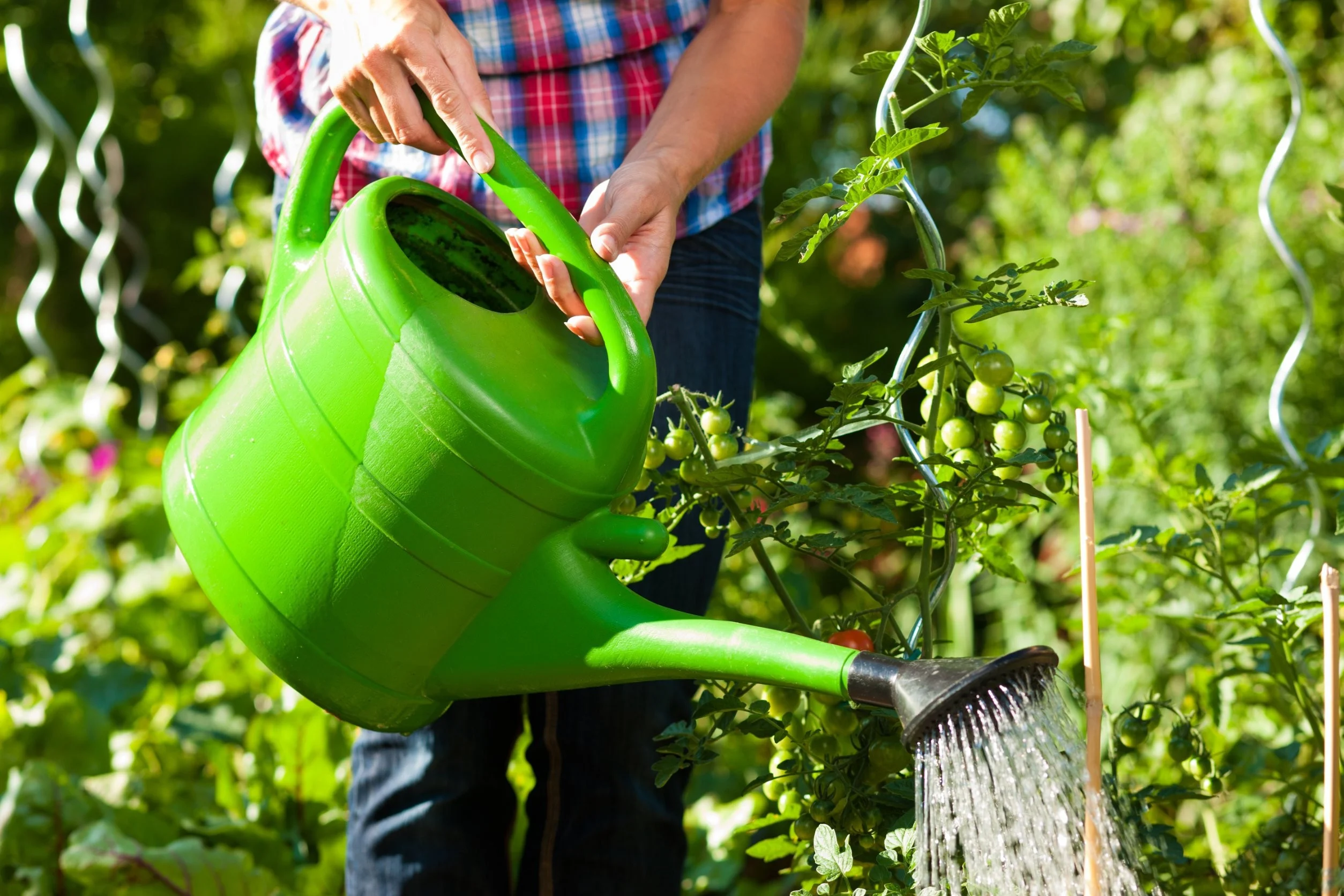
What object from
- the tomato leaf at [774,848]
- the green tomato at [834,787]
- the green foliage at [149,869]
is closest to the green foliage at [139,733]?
the green foliage at [149,869]

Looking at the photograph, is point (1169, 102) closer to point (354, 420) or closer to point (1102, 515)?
point (1102, 515)

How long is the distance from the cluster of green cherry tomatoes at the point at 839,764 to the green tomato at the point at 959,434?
0.15m

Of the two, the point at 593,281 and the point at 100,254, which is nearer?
the point at 593,281

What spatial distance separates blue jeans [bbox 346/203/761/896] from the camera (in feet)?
3.49

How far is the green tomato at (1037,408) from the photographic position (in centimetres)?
87

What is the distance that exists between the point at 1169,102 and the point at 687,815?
204cm

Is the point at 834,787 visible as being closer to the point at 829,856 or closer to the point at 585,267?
the point at 829,856

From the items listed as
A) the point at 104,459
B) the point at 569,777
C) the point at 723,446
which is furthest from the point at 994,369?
the point at 104,459

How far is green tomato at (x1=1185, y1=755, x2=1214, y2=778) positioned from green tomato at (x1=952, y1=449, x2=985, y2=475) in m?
0.28

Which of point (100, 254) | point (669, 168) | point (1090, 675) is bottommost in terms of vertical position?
point (1090, 675)

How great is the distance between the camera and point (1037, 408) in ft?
2.85

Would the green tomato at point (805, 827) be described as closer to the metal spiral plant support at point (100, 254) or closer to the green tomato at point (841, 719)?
the green tomato at point (841, 719)

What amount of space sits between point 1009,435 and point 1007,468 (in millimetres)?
62

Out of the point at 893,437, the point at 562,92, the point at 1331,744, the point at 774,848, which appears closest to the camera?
the point at 1331,744
